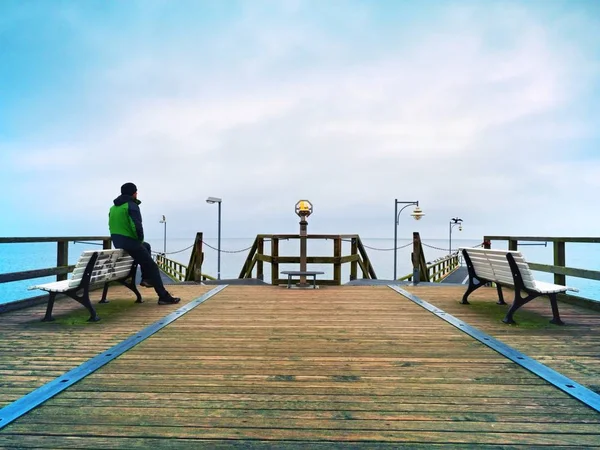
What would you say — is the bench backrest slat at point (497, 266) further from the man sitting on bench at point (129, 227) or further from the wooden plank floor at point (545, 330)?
the man sitting on bench at point (129, 227)

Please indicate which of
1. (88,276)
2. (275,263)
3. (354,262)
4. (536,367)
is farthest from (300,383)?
(354,262)

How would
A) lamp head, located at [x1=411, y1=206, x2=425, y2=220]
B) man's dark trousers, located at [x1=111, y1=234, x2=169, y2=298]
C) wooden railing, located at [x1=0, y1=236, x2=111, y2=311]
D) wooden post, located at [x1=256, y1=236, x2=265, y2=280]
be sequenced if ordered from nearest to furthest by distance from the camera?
1. wooden railing, located at [x1=0, y1=236, x2=111, y2=311]
2. man's dark trousers, located at [x1=111, y1=234, x2=169, y2=298]
3. wooden post, located at [x1=256, y1=236, x2=265, y2=280]
4. lamp head, located at [x1=411, y1=206, x2=425, y2=220]

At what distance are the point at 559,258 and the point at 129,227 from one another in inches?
259

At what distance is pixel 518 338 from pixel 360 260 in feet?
17.6

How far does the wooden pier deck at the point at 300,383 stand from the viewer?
1742mm

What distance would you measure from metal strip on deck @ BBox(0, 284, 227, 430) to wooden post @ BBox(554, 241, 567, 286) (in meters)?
5.78

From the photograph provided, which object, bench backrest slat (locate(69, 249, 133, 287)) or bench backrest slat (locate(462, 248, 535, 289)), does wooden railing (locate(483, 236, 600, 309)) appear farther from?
bench backrest slat (locate(69, 249, 133, 287))

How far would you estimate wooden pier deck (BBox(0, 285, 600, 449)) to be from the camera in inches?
68.6

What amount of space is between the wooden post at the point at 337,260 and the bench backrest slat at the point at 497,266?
318 cm

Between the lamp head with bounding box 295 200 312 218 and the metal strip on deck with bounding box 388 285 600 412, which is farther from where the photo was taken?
the lamp head with bounding box 295 200 312 218

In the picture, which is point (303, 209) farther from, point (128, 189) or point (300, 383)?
point (300, 383)

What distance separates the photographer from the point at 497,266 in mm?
Result: 4680

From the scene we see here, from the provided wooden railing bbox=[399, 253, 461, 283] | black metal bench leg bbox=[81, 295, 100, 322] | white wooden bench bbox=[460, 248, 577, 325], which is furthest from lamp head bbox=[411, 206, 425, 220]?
black metal bench leg bbox=[81, 295, 100, 322]

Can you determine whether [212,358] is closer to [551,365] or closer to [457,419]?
[457,419]
